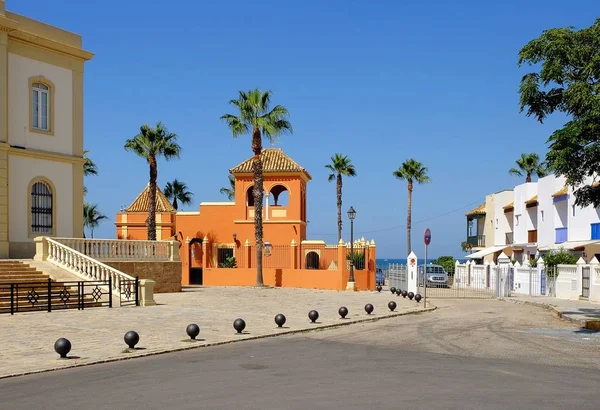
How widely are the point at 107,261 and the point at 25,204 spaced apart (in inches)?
172

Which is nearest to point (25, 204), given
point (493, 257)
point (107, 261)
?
point (107, 261)

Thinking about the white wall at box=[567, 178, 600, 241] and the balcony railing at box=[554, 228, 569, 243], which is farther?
the balcony railing at box=[554, 228, 569, 243]

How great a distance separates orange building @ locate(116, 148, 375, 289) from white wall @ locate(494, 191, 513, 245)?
2201 centimetres

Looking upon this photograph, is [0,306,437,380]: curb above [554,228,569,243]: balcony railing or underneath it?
underneath

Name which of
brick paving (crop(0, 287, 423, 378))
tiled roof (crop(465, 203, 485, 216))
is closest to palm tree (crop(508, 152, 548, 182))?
tiled roof (crop(465, 203, 485, 216))

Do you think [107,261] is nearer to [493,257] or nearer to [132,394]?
[132,394]

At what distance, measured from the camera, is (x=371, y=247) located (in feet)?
136

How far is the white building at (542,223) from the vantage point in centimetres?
4519

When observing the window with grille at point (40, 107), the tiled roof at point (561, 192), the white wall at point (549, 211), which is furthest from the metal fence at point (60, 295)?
the white wall at point (549, 211)

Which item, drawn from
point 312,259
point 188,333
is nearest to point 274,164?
point 312,259

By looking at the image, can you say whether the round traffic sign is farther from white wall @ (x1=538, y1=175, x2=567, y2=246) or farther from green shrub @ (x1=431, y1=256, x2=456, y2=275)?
green shrub @ (x1=431, y1=256, x2=456, y2=275)

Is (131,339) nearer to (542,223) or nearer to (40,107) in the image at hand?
(40,107)

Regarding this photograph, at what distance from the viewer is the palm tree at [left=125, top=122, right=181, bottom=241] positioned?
144 ft

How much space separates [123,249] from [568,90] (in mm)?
20452
